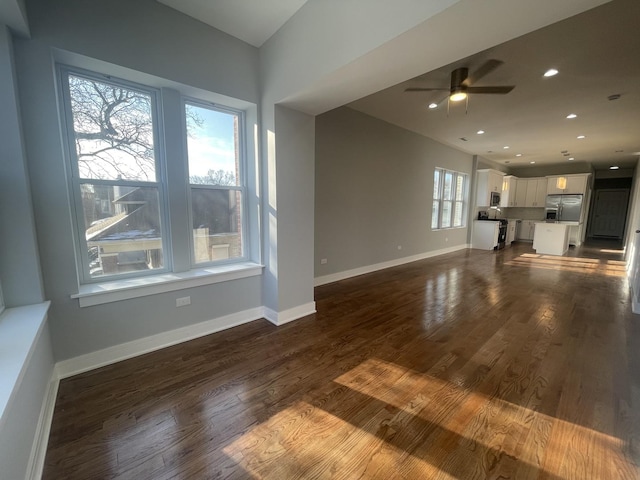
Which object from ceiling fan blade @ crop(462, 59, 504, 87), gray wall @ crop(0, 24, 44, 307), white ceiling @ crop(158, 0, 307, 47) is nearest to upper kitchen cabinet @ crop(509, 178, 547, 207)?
ceiling fan blade @ crop(462, 59, 504, 87)

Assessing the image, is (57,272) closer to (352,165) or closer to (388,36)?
(388,36)

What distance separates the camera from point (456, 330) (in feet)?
9.46

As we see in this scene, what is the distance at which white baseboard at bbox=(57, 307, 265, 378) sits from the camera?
209cm

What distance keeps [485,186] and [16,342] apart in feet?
32.8

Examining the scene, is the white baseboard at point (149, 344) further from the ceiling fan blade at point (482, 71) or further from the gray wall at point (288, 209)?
the ceiling fan blade at point (482, 71)

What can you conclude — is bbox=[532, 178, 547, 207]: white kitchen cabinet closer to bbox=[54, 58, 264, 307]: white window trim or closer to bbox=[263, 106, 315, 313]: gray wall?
bbox=[263, 106, 315, 313]: gray wall

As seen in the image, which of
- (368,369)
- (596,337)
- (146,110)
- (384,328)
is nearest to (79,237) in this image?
(146,110)

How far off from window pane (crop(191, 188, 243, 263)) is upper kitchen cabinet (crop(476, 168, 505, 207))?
26.8 ft

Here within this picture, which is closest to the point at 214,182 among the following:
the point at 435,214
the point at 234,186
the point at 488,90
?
the point at 234,186

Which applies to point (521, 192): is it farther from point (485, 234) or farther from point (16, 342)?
point (16, 342)

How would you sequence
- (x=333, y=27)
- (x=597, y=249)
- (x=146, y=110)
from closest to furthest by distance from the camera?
1. (x=333, y=27)
2. (x=146, y=110)
3. (x=597, y=249)

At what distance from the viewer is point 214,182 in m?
2.90

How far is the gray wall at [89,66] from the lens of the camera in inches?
71.9

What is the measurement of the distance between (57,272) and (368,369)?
2.54 metres
